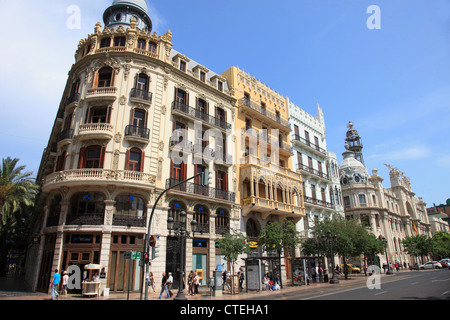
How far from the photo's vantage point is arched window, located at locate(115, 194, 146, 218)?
22875 mm

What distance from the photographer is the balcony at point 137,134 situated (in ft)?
80.0

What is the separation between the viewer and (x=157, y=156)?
25.5m

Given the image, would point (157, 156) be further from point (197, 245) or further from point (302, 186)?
point (302, 186)

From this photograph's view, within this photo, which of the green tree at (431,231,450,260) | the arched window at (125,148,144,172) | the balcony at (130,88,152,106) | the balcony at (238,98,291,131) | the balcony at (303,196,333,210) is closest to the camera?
the arched window at (125,148,144,172)

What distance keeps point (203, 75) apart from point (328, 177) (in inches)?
1018

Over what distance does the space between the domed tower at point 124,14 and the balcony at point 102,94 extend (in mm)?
8905

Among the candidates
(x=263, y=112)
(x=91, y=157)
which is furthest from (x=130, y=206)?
(x=263, y=112)

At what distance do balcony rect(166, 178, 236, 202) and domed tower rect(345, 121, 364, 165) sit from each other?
64432mm

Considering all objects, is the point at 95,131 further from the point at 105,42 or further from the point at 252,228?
the point at 252,228

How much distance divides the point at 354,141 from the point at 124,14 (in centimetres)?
7368

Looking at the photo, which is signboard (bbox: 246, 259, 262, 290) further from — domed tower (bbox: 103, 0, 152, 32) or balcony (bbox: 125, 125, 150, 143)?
domed tower (bbox: 103, 0, 152, 32)

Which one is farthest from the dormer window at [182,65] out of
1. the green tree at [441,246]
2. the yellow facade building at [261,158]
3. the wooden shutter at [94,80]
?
the green tree at [441,246]

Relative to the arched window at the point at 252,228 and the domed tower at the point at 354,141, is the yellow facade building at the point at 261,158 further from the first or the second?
the domed tower at the point at 354,141

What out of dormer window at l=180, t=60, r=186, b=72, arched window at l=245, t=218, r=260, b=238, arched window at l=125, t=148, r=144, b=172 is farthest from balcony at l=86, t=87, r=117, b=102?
arched window at l=245, t=218, r=260, b=238
